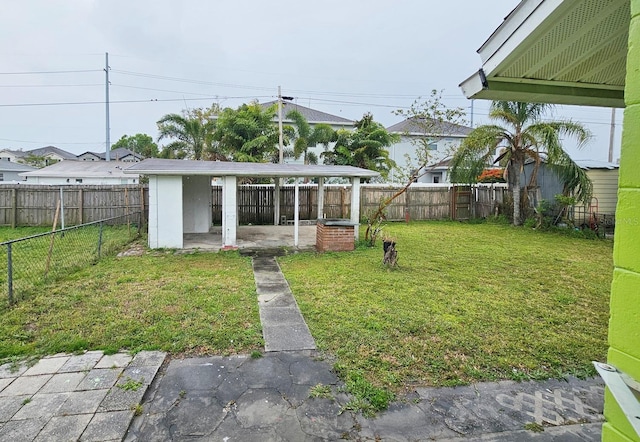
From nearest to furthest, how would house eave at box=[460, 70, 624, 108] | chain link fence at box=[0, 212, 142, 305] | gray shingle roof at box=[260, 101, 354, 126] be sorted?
house eave at box=[460, 70, 624, 108]
chain link fence at box=[0, 212, 142, 305]
gray shingle roof at box=[260, 101, 354, 126]

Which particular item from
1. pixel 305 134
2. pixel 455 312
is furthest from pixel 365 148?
pixel 455 312

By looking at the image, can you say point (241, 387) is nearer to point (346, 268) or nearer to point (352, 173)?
point (346, 268)

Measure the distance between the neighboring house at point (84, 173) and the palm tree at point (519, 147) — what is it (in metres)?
15.6

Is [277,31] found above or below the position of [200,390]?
above

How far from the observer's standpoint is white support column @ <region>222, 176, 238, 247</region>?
9.35m

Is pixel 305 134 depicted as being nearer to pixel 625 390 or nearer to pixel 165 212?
pixel 165 212

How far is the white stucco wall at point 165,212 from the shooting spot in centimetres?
923

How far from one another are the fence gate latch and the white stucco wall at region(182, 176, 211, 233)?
39.0ft

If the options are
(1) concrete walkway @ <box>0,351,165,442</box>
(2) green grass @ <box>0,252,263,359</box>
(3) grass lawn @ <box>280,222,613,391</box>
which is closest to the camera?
(1) concrete walkway @ <box>0,351,165,442</box>

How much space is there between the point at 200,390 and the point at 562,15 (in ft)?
11.6

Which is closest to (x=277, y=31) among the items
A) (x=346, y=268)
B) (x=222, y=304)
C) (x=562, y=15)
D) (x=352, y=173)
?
(x=352, y=173)

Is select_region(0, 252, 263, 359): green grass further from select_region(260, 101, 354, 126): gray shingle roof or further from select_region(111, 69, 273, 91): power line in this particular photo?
select_region(111, 69, 273, 91): power line

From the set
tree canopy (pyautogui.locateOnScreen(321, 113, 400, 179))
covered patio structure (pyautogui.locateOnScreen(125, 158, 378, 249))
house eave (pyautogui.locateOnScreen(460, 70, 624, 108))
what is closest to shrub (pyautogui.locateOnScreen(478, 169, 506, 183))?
tree canopy (pyautogui.locateOnScreen(321, 113, 400, 179))

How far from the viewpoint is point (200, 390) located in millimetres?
3010
